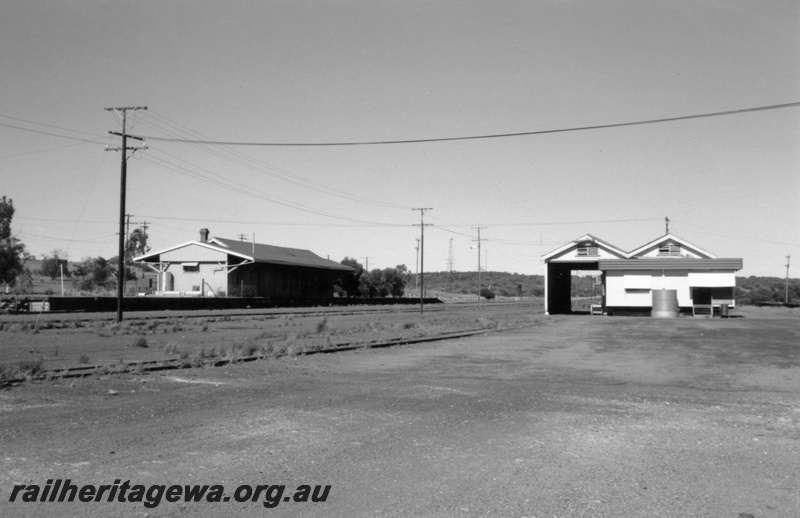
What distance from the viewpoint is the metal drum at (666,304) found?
45.6 metres

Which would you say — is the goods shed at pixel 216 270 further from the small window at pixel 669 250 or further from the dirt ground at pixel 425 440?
the dirt ground at pixel 425 440

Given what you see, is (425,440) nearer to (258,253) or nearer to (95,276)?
(258,253)

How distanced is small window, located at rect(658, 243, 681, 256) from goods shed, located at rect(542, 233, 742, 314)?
511 mm

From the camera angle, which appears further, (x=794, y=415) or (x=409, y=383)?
(x=409, y=383)

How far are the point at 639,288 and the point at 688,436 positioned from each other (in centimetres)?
4217

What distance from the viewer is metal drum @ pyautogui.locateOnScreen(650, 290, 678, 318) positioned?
150 ft

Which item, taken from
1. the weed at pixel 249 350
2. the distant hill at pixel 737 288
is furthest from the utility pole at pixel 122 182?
the distant hill at pixel 737 288

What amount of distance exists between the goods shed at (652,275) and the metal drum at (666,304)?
0.21ft

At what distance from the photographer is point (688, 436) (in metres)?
8.40

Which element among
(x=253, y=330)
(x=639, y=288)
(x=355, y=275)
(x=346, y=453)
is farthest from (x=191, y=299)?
(x=346, y=453)

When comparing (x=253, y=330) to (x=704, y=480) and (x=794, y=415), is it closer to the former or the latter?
(x=794, y=415)

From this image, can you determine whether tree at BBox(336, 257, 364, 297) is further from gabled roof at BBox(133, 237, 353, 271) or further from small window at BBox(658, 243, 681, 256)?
small window at BBox(658, 243, 681, 256)

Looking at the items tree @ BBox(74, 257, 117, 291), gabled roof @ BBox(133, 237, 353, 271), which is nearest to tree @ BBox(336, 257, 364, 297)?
gabled roof @ BBox(133, 237, 353, 271)

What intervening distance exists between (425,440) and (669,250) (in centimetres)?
4953
